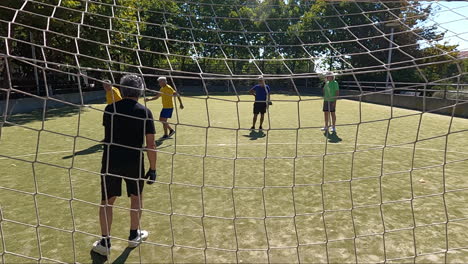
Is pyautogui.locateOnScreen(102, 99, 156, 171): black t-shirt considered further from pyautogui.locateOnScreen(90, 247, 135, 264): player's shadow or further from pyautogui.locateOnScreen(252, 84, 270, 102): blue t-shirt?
pyautogui.locateOnScreen(252, 84, 270, 102): blue t-shirt

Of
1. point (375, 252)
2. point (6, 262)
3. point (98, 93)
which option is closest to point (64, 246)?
point (6, 262)

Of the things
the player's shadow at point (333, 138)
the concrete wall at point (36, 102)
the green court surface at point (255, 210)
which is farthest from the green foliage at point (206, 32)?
the green court surface at point (255, 210)

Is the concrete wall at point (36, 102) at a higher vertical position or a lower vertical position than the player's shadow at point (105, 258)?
higher

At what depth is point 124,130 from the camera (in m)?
2.75

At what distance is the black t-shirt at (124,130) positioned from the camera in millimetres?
2734

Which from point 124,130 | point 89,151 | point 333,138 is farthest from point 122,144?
point 333,138

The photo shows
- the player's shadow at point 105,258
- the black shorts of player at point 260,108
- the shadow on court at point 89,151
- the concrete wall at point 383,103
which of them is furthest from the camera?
the concrete wall at point 383,103

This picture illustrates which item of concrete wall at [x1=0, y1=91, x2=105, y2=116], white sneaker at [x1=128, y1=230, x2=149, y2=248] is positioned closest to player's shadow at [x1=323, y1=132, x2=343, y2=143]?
white sneaker at [x1=128, y1=230, x2=149, y2=248]

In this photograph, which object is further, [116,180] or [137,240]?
[137,240]

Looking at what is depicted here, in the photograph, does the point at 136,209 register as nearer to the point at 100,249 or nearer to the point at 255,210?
the point at 100,249

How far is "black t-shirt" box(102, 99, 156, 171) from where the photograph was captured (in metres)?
2.73

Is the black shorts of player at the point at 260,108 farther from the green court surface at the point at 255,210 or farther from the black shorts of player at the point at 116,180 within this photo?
the black shorts of player at the point at 116,180

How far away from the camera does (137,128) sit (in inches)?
109

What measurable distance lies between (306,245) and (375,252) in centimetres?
62
